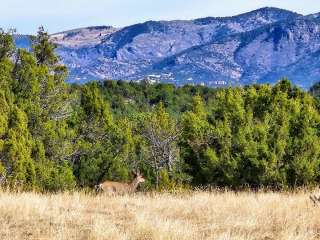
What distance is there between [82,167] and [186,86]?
256ft

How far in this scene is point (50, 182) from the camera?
28.5 metres

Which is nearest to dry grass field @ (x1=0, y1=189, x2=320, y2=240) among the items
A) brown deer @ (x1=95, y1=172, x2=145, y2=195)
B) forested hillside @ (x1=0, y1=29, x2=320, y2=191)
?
brown deer @ (x1=95, y1=172, x2=145, y2=195)

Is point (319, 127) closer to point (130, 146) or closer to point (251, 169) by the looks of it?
point (251, 169)

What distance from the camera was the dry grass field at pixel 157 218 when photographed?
27.0 feet

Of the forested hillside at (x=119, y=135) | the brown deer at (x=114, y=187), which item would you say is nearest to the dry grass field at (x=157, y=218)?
the brown deer at (x=114, y=187)

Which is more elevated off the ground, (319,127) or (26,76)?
(26,76)

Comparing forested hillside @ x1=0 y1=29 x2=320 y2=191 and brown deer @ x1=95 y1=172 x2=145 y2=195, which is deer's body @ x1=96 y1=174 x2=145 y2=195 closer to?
brown deer @ x1=95 y1=172 x2=145 y2=195

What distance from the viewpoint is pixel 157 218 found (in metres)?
9.51

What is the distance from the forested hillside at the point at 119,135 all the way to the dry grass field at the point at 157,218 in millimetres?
8004

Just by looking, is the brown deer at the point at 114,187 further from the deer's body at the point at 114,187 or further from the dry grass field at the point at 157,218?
the dry grass field at the point at 157,218

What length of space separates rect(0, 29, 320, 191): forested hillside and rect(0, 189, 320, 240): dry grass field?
26.3ft

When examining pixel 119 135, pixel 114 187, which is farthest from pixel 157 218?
pixel 119 135

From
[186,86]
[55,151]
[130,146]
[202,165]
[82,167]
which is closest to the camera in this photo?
[202,165]

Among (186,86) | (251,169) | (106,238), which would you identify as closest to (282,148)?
(251,169)
